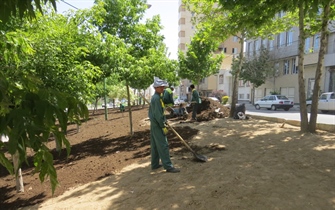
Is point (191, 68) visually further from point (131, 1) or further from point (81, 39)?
point (81, 39)

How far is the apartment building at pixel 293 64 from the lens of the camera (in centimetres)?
2584

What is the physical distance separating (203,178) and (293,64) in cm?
3070

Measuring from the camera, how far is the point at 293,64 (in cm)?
3105

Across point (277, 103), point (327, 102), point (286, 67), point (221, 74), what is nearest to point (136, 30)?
point (327, 102)

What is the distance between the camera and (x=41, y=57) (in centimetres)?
509

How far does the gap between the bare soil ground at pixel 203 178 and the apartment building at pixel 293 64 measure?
2139cm

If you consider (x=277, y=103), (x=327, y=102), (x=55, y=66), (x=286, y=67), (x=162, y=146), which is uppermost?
(x=286, y=67)

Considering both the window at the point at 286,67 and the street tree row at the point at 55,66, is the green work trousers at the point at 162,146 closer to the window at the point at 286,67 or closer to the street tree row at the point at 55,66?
the street tree row at the point at 55,66

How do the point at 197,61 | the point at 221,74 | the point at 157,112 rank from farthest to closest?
1. the point at 221,74
2. the point at 197,61
3. the point at 157,112

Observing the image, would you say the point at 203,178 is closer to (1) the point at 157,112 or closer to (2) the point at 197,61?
(1) the point at 157,112

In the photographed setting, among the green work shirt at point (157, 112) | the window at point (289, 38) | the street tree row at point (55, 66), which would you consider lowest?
the green work shirt at point (157, 112)

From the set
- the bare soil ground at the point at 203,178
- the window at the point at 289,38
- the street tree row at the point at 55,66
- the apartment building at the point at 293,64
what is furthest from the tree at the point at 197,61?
the bare soil ground at the point at 203,178

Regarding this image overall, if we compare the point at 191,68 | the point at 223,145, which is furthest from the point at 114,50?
the point at 191,68

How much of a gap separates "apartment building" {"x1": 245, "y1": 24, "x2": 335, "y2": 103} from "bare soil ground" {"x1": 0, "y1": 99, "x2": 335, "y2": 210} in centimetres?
2139
